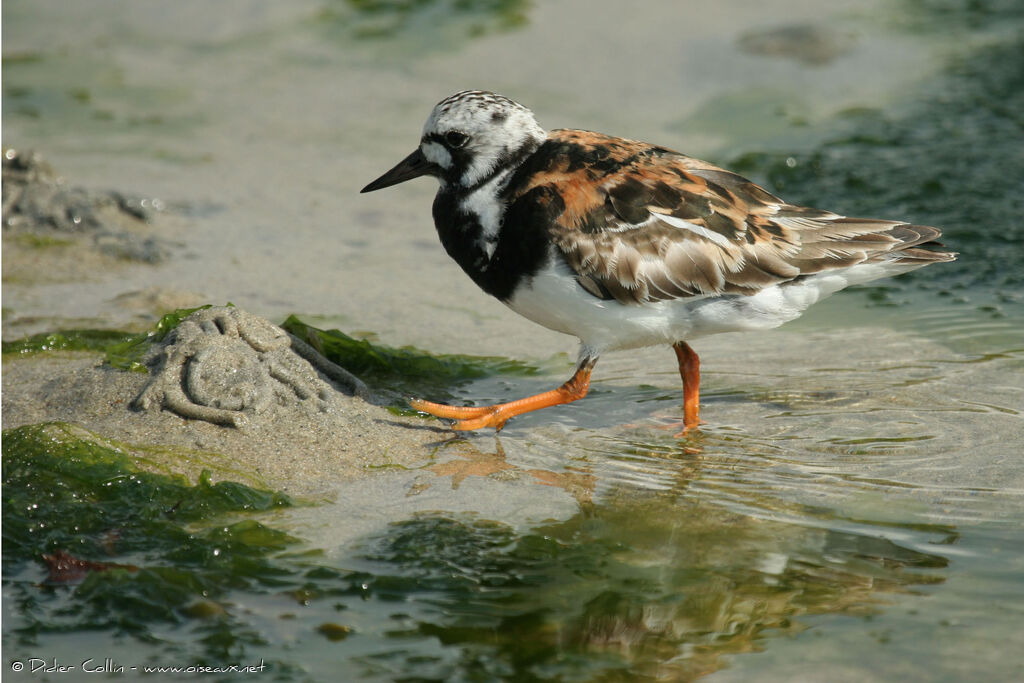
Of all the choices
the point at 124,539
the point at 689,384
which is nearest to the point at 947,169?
the point at 689,384

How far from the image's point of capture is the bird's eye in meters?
5.20

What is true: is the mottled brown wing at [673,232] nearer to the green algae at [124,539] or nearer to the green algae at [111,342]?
the green algae at [124,539]

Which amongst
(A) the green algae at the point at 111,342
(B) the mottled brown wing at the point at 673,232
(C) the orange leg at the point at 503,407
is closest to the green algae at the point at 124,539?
(A) the green algae at the point at 111,342

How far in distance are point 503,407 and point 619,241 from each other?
3.05 ft

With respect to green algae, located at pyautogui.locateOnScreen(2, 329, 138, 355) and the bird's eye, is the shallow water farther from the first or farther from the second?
the bird's eye

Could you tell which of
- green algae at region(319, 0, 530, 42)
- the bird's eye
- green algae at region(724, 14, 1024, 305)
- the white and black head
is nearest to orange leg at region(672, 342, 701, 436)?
the white and black head

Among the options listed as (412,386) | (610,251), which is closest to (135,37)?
(412,386)

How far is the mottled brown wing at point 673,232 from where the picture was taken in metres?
4.90

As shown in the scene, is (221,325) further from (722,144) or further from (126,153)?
(722,144)

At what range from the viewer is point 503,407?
201 inches

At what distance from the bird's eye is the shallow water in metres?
1.30

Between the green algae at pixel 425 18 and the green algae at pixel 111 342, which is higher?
the green algae at pixel 425 18

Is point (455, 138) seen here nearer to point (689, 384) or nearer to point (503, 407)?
point (503, 407)

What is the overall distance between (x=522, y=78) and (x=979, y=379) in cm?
537
